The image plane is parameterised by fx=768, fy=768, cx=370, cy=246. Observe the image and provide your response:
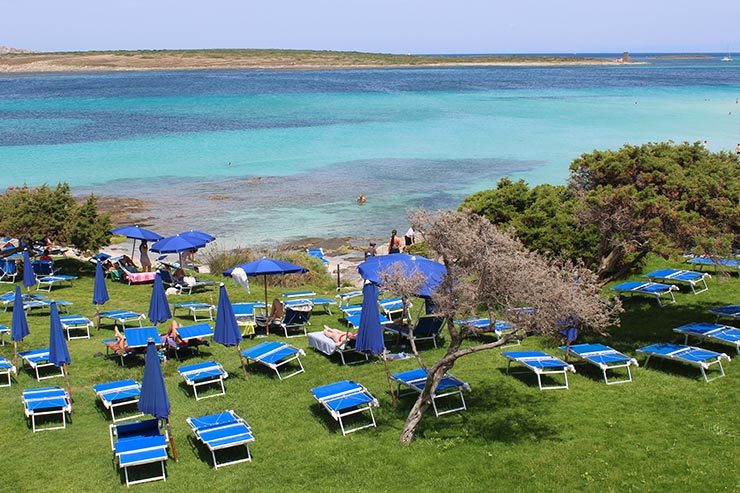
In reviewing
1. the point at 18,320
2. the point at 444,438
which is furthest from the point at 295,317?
the point at 444,438

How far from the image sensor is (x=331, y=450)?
37.9ft

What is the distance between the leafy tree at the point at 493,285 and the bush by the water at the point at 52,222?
14295 millimetres

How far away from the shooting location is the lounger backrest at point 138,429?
37.5 ft

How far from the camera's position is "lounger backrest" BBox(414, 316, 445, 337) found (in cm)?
1605

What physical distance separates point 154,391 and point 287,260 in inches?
565

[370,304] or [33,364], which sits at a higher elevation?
[370,304]

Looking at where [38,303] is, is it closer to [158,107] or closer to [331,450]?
[331,450]

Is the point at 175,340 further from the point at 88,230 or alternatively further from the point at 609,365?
the point at 88,230

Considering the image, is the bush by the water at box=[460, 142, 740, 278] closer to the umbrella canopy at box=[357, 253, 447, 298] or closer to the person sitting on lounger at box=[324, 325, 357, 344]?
the umbrella canopy at box=[357, 253, 447, 298]

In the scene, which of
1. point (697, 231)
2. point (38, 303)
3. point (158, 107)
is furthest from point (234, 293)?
point (158, 107)

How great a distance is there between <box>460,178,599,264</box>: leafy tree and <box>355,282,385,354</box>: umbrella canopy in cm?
634

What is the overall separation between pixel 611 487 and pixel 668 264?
13.8 meters

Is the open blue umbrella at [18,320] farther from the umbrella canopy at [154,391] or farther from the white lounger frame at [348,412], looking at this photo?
the white lounger frame at [348,412]

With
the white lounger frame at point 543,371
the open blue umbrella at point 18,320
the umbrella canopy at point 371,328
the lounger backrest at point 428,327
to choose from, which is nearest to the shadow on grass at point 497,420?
the white lounger frame at point 543,371
